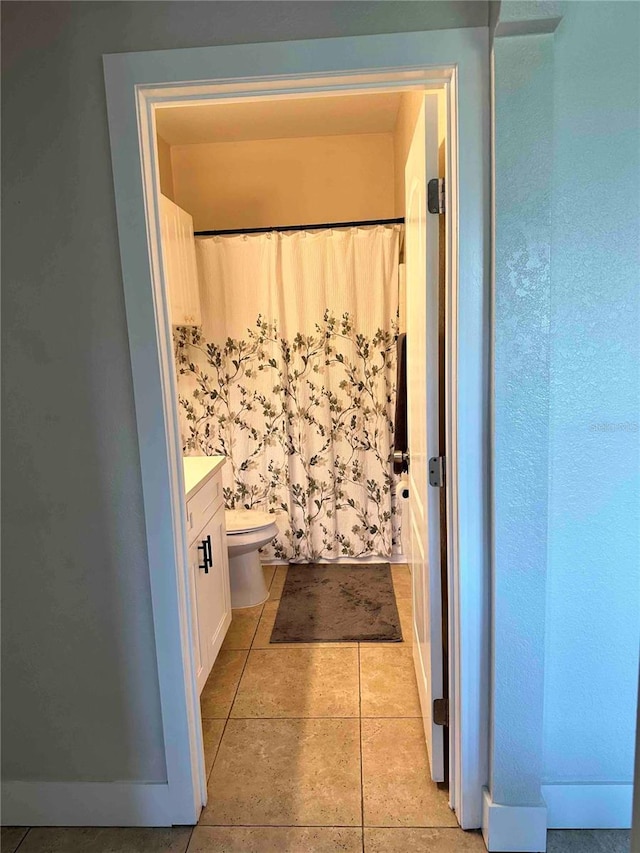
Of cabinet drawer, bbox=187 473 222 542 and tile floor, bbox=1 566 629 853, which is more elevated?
cabinet drawer, bbox=187 473 222 542

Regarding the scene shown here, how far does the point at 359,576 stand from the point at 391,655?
0.79 meters

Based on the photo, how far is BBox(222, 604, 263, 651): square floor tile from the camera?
2.59 metres

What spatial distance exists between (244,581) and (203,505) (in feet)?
2.98

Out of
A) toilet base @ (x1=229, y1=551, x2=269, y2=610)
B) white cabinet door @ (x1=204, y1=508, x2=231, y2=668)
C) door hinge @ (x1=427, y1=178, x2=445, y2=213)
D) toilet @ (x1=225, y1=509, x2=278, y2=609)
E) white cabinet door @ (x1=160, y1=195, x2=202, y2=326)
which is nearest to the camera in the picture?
door hinge @ (x1=427, y1=178, x2=445, y2=213)

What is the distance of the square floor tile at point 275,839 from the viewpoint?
5.08ft

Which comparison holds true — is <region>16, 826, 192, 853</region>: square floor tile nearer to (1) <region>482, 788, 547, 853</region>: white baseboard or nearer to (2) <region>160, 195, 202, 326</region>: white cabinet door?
(1) <region>482, 788, 547, 853</region>: white baseboard

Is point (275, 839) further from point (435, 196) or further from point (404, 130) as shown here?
point (404, 130)

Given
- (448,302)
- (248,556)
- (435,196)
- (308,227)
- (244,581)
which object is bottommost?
(244,581)

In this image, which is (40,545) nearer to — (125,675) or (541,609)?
(125,675)

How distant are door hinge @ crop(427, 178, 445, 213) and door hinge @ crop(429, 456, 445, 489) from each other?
672mm

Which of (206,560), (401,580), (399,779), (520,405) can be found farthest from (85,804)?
(401,580)

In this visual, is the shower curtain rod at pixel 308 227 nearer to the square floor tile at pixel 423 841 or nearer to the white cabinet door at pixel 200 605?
the white cabinet door at pixel 200 605

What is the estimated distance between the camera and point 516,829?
4.89ft

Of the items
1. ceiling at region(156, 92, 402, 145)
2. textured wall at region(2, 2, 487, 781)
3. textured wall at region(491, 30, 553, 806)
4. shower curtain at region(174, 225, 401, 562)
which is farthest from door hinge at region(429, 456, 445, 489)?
ceiling at region(156, 92, 402, 145)
